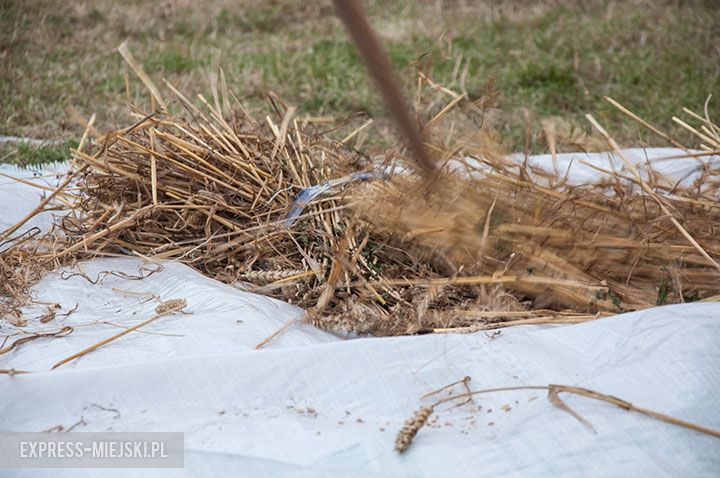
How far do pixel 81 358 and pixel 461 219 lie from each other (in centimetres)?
83

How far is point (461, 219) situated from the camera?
1707 mm

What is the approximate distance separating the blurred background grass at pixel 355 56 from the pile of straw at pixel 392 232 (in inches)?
46.5

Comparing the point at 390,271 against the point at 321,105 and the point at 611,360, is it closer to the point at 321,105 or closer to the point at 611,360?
the point at 611,360

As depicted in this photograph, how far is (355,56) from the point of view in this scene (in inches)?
169

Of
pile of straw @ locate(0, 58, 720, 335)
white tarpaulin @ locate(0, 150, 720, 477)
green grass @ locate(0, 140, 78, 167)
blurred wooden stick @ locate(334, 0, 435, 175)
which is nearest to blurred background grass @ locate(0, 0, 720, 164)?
green grass @ locate(0, 140, 78, 167)

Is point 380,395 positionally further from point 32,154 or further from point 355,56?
point 355,56

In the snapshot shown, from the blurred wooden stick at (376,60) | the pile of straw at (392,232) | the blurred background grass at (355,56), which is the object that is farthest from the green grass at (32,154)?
the blurred wooden stick at (376,60)

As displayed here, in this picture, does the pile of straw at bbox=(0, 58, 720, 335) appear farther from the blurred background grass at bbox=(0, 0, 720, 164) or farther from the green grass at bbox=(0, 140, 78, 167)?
the blurred background grass at bbox=(0, 0, 720, 164)

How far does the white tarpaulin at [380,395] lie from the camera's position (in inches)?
43.1

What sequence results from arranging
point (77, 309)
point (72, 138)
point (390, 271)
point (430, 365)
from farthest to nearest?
point (72, 138) < point (390, 271) < point (77, 309) < point (430, 365)

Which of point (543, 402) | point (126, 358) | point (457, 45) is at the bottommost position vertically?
point (457, 45)

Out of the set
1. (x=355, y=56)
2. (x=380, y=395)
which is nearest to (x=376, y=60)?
(x=380, y=395)

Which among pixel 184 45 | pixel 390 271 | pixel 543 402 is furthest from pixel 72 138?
pixel 543 402

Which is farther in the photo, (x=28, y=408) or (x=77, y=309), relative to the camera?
(x=77, y=309)
